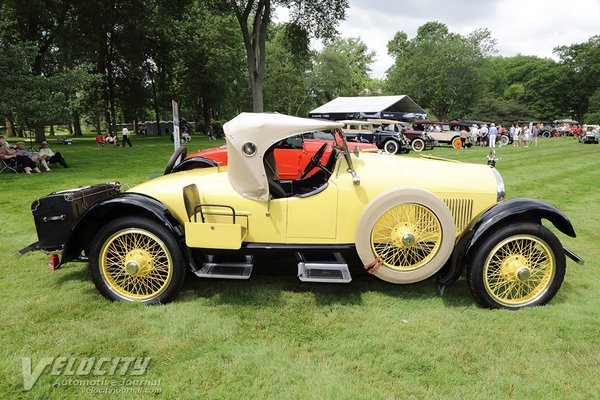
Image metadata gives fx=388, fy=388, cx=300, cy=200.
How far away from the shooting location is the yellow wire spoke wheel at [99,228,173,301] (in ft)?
12.1

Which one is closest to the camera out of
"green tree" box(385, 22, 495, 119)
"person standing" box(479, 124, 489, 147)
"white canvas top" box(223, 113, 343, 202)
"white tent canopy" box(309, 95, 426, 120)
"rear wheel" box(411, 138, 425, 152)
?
"white canvas top" box(223, 113, 343, 202)

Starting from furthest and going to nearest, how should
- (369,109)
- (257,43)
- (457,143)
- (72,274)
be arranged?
1. (369,109)
2. (457,143)
3. (257,43)
4. (72,274)

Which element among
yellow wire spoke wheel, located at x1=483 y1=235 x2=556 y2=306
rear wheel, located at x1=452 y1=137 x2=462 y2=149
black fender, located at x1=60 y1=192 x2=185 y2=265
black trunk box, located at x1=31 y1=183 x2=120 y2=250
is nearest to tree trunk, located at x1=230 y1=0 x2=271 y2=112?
rear wheel, located at x1=452 y1=137 x2=462 y2=149

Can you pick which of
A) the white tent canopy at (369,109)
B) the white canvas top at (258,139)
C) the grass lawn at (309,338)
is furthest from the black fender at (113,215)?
the white tent canopy at (369,109)

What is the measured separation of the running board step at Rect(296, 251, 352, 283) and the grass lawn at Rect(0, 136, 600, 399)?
13.9 inches

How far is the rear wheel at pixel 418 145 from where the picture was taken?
2381 centimetres

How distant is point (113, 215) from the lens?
3842 millimetres

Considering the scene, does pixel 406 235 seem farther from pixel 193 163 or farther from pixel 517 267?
pixel 193 163

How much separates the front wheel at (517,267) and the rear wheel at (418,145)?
2101cm

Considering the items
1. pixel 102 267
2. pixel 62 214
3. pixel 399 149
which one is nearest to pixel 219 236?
pixel 102 267

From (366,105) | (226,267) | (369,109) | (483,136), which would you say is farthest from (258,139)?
(366,105)

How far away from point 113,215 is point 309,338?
7.40 feet

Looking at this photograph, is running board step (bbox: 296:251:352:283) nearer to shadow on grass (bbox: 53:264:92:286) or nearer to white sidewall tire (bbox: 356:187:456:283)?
white sidewall tire (bbox: 356:187:456:283)

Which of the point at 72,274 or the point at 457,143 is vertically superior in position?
the point at 457,143
